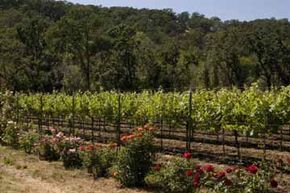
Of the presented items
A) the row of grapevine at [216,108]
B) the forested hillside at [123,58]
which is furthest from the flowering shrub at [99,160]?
the forested hillside at [123,58]

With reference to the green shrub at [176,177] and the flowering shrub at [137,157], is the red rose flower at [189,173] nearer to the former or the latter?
the green shrub at [176,177]

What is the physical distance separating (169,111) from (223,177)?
8788 mm

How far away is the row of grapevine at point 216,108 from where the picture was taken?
15062mm

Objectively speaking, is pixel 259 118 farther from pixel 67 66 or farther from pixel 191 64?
pixel 67 66

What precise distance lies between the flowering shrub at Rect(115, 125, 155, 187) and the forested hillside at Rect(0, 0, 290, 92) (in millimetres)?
39214

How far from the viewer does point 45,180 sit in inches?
537

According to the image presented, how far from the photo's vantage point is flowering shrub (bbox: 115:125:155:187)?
12.5 meters

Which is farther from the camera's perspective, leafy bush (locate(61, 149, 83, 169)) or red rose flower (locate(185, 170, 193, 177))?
leafy bush (locate(61, 149, 83, 169))

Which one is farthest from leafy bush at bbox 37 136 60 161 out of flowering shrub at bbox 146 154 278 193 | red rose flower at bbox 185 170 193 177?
red rose flower at bbox 185 170 193 177

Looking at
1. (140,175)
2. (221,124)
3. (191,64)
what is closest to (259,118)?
(221,124)

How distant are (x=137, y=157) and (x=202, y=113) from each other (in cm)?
507

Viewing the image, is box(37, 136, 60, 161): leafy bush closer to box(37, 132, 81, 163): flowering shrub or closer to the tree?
box(37, 132, 81, 163): flowering shrub

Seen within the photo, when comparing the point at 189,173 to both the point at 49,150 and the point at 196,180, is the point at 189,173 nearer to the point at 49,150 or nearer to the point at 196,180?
the point at 196,180

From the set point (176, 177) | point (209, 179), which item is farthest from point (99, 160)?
point (209, 179)
